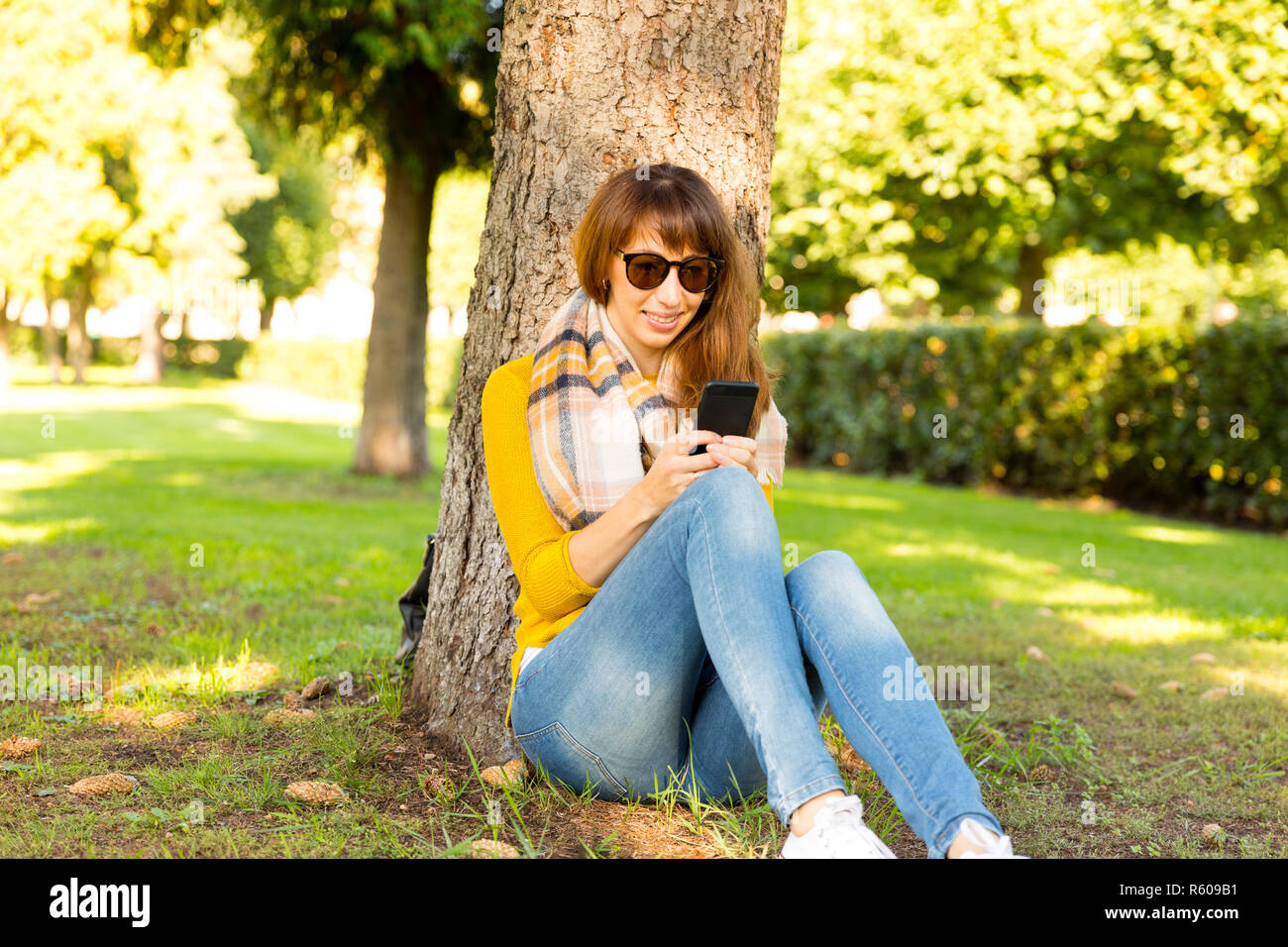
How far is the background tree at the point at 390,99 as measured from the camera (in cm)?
794

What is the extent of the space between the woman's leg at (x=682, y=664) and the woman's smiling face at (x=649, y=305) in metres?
0.46

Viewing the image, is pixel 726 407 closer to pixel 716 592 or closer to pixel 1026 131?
pixel 716 592

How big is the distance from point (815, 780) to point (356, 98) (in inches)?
331

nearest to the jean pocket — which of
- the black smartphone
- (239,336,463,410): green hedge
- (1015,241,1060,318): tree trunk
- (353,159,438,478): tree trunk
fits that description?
the black smartphone

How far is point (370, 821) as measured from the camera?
2.52 m

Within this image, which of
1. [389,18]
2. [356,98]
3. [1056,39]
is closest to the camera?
[389,18]

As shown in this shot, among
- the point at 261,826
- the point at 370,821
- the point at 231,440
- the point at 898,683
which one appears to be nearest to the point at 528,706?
the point at 370,821

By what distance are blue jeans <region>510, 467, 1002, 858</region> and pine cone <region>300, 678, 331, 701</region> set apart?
3.59 feet

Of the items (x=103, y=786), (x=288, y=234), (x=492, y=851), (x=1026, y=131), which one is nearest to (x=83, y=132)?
(x=1026, y=131)

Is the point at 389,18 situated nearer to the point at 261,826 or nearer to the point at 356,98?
the point at 356,98
